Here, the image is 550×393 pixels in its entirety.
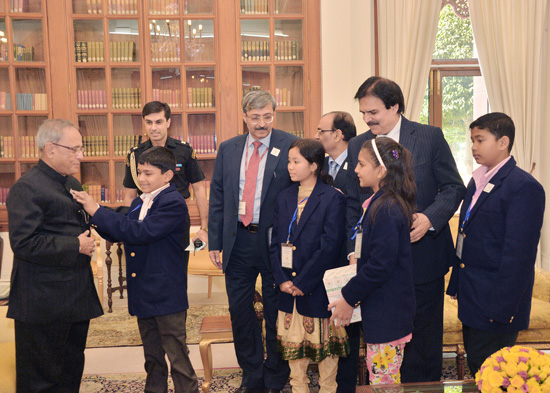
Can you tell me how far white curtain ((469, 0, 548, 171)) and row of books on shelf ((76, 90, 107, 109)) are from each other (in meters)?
3.87

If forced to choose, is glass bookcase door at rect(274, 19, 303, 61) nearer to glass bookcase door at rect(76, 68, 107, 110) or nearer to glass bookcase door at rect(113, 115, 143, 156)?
glass bookcase door at rect(113, 115, 143, 156)

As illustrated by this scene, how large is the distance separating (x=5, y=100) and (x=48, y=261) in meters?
3.68

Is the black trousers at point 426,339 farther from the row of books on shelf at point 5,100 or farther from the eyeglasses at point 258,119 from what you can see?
the row of books on shelf at point 5,100

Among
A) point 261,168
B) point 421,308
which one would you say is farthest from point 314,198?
point 421,308

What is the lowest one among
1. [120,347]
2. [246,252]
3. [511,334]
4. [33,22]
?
[120,347]

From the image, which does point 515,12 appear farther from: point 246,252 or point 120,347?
point 120,347

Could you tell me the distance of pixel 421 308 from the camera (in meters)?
2.61

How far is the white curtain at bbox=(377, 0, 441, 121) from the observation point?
529cm

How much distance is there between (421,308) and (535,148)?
360 cm

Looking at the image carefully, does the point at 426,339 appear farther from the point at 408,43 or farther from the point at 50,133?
the point at 408,43

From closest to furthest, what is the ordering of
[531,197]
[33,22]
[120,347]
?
[531,197]
[120,347]
[33,22]

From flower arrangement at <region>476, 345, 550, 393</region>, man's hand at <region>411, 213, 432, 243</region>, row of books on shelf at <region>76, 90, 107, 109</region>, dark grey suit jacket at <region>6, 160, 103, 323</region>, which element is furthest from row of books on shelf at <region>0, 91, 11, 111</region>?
flower arrangement at <region>476, 345, 550, 393</region>

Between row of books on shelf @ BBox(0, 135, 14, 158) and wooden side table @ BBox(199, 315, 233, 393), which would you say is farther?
row of books on shelf @ BBox(0, 135, 14, 158)

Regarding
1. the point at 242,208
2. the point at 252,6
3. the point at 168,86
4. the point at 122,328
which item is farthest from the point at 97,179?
the point at 242,208
